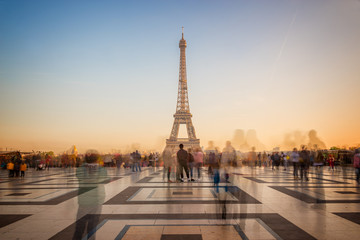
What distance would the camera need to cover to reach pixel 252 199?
797 centimetres

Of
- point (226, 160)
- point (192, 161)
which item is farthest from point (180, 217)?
point (192, 161)

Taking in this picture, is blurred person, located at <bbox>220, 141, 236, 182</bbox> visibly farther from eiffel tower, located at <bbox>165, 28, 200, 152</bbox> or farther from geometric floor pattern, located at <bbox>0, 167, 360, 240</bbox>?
eiffel tower, located at <bbox>165, 28, 200, 152</bbox>

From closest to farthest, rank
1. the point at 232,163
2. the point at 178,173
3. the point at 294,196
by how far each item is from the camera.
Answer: the point at 232,163 → the point at 294,196 → the point at 178,173

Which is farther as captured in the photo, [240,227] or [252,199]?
[252,199]

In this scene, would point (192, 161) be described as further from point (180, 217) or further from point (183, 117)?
point (183, 117)

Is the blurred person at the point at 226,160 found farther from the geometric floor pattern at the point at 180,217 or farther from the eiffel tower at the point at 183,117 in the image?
the eiffel tower at the point at 183,117

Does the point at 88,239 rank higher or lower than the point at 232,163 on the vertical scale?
lower

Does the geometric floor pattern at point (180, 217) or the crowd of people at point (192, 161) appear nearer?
the geometric floor pattern at point (180, 217)

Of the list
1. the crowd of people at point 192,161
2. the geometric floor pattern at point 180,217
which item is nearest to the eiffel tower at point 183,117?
the crowd of people at point 192,161

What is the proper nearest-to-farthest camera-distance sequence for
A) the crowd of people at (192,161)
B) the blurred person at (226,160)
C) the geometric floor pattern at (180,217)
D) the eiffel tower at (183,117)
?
the geometric floor pattern at (180,217), the blurred person at (226,160), the crowd of people at (192,161), the eiffel tower at (183,117)

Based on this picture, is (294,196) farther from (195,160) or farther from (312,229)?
(195,160)

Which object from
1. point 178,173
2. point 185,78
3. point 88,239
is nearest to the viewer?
point 88,239

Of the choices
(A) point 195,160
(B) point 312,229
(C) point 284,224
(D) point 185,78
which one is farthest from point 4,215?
(D) point 185,78

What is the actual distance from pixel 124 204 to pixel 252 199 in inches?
151
